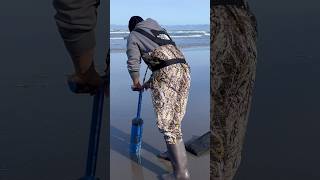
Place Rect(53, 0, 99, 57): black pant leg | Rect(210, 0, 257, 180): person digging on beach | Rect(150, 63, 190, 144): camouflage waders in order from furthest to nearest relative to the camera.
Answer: Rect(210, 0, 257, 180): person digging on beach → Rect(150, 63, 190, 144): camouflage waders → Rect(53, 0, 99, 57): black pant leg

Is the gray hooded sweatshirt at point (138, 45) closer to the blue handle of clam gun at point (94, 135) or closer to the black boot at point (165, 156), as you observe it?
the blue handle of clam gun at point (94, 135)

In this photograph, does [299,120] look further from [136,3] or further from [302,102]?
[136,3]

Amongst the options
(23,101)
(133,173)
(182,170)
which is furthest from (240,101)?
(23,101)

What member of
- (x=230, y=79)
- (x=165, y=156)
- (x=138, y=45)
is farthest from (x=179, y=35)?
(x=165, y=156)

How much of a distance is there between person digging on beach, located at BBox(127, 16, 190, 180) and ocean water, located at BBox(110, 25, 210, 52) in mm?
21

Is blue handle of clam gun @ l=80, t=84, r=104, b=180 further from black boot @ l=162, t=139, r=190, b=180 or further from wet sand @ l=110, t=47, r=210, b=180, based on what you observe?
black boot @ l=162, t=139, r=190, b=180

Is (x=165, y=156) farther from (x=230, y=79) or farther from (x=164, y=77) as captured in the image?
(x=230, y=79)

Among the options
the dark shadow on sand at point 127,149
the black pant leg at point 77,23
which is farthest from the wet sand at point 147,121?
the black pant leg at point 77,23

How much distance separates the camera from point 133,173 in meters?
1.52

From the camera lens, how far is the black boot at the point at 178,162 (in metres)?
1.56

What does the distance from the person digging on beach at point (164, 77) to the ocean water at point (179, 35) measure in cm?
2

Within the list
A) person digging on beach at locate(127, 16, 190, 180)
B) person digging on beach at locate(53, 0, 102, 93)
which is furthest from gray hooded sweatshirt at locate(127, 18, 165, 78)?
person digging on beach at locate(53, 0, 102, 93)

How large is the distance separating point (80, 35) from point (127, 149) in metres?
0.45

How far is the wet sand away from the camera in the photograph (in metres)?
1.48
